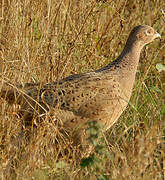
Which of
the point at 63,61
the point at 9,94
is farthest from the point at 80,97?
the point at 63,61

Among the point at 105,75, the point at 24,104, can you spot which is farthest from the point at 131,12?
the point at 24,104

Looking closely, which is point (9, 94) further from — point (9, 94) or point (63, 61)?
point (63, 61)

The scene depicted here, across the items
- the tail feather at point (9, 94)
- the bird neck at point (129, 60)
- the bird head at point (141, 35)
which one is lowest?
the tail feather at point (9, 94)

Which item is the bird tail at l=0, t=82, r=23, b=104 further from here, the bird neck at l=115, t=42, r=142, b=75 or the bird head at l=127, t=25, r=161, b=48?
the bird head at l=127, t=25, r=161, b=48

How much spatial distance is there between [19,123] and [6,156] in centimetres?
59

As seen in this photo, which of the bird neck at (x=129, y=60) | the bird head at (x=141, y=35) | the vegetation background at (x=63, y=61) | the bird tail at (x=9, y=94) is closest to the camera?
the vegetation background at (x=63, y=61)

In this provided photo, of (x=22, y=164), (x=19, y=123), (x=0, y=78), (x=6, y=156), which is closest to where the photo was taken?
(x=22, y=164)

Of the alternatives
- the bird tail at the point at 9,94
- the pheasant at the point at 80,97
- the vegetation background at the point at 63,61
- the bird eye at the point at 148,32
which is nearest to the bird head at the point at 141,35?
the bird eye at the point at 148,32

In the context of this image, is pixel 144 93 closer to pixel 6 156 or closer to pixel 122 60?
pixel 122 60

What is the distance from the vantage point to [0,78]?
402 cm

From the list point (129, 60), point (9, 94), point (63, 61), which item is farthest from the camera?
point (63, 61)

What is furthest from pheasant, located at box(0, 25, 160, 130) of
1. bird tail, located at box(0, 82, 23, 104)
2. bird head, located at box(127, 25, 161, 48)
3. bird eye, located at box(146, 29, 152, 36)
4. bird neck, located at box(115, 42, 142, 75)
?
bird eye, located at box(146, 29, 152, 36)

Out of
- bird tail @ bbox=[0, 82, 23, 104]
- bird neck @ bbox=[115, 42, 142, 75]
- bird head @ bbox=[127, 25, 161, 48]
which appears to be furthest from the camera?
bird head @ bbox=[127, 25, 161, 48]

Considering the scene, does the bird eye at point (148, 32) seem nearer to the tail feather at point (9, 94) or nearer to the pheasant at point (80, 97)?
the pheasant at point (80, 97)
